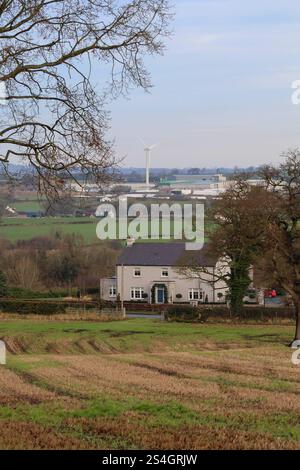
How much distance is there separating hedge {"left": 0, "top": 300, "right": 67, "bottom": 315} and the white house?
15562 millimetres

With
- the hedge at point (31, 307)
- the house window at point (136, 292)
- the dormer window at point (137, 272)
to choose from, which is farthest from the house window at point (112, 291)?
the hedge at point (31, 307)

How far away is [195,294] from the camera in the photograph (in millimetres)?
84938

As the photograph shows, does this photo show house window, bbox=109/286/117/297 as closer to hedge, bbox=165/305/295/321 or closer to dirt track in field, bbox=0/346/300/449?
hedge, bbox=165/305/295/321

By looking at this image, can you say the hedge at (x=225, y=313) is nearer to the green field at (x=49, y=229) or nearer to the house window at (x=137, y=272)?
the house window at (x=137, y=272)

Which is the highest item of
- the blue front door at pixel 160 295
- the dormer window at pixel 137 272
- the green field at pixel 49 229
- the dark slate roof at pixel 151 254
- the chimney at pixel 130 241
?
the green field at pixel 49 229

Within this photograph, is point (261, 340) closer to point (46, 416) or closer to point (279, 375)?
point (279, 375)

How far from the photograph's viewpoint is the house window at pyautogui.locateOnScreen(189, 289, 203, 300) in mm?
84500

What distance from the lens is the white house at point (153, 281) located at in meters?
84.8

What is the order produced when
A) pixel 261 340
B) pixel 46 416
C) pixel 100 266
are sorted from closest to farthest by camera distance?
pixel 46 416 → pixel 261 340 → pixel 100 266

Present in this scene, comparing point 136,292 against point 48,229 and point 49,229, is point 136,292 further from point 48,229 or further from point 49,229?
point 48,229

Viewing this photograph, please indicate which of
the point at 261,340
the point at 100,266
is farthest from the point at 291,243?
the point at 100,266

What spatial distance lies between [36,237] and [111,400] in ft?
284

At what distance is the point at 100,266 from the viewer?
93188 millimetres

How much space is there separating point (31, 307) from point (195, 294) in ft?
74.2
